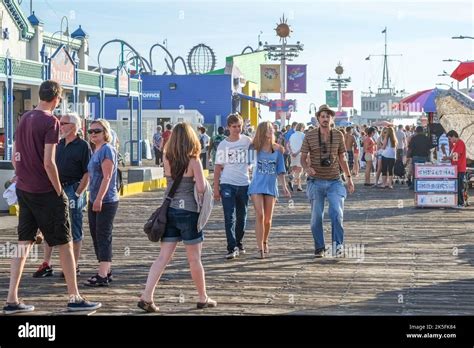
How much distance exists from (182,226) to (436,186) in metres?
12.6

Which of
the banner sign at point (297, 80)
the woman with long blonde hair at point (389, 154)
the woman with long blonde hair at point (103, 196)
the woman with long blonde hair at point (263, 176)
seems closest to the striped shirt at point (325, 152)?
the woman with long blonde hair at point (263, 176)

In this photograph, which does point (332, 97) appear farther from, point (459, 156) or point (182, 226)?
point (182, 226)

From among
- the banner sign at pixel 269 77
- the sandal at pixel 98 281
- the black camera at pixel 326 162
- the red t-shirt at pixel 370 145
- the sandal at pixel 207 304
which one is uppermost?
the banner sign at pixel 269 77

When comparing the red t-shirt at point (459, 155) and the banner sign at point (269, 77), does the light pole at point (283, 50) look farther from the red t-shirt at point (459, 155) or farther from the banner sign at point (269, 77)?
the red t-shirt at point (459, 155)

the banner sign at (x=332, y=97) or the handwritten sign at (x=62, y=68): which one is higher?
the banner sign at (x=332, y=97)

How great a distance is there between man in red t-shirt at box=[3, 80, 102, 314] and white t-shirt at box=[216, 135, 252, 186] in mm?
3995

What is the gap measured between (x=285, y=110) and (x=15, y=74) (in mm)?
39514

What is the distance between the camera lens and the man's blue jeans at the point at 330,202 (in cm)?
1265

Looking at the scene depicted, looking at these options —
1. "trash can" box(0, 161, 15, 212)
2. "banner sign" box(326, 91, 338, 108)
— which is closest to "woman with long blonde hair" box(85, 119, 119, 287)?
"trash can" box(0, 161, 15, 212)

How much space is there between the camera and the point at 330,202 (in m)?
12.7

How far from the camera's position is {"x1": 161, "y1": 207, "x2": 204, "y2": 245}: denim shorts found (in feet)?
29.2

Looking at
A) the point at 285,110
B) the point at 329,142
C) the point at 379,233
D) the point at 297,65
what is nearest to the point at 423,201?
the point at 379,233

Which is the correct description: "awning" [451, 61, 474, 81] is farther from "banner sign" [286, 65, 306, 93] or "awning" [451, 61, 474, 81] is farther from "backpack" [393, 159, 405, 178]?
"banner sign" [286, 65, 306, 93]
